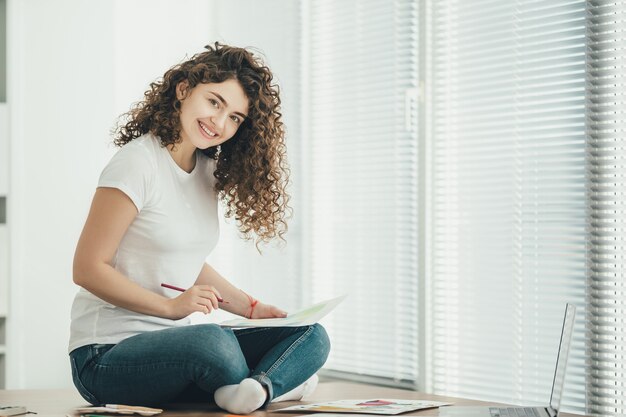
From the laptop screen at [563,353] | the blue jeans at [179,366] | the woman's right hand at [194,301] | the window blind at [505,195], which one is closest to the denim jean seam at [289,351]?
the blue jeans at [179,366]

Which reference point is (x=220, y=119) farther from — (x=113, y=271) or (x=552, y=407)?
(x=552, y=407)

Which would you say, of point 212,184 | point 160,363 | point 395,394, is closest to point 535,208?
point 395,394

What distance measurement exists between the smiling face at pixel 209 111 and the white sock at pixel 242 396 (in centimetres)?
58

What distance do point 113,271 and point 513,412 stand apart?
0.93 metres

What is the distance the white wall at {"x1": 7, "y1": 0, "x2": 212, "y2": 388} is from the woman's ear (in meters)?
1.16

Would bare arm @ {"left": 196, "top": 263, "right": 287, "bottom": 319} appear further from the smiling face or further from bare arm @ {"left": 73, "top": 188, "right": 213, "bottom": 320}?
the smiling face

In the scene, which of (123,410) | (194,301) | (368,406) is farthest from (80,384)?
(368,406)

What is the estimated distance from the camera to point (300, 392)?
212 centimetres

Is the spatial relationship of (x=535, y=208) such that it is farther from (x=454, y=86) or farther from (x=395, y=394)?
(x=395, y=394)

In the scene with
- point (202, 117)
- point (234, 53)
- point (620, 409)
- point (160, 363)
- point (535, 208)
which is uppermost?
point (234, 53)

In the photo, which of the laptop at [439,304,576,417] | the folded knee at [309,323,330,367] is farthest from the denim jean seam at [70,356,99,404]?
the laptop at [439,304,576,417]

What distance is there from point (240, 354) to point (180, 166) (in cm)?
48

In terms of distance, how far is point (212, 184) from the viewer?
7.11 feet

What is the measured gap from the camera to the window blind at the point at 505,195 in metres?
2.52
